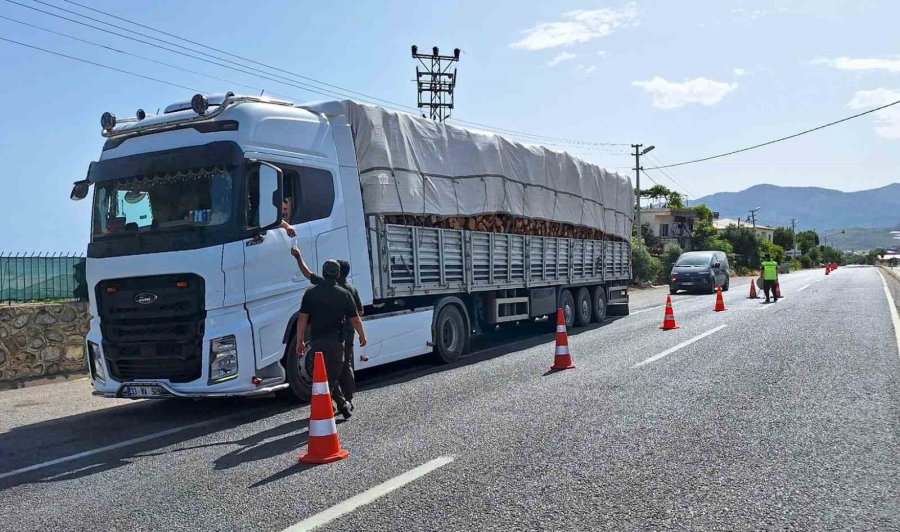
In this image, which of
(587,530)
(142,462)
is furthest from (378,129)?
(587,530)

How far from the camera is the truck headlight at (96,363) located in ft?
27.3

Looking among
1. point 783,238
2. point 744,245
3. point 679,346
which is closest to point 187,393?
point 679,346

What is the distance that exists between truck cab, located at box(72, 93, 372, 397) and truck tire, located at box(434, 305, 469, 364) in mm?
3181

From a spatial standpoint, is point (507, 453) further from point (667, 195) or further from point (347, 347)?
point (667, 195)

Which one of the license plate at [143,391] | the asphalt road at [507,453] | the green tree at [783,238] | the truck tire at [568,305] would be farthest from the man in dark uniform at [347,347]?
the green tree at [783,238]

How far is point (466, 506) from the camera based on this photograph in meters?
4.75

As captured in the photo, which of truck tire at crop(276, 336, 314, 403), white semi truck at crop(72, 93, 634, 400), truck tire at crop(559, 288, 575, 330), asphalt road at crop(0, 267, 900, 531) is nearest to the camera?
asphalt road at crop(0, 267, 900, 531)

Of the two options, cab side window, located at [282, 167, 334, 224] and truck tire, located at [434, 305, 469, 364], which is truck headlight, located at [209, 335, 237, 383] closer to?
cab side window, located at [282, 167, 334, 224]

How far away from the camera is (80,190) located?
8.87 m

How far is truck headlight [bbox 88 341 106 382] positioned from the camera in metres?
8.32

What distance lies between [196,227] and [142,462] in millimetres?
2587

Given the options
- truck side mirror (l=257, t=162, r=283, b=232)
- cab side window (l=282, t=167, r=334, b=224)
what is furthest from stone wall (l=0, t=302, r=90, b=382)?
truck side mirror (l=257, t=162, r=283, b=232)

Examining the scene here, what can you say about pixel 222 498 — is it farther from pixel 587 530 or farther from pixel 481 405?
pixel 481 405

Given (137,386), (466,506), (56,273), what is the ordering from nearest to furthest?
(466,506), (137,386), (56,273)
